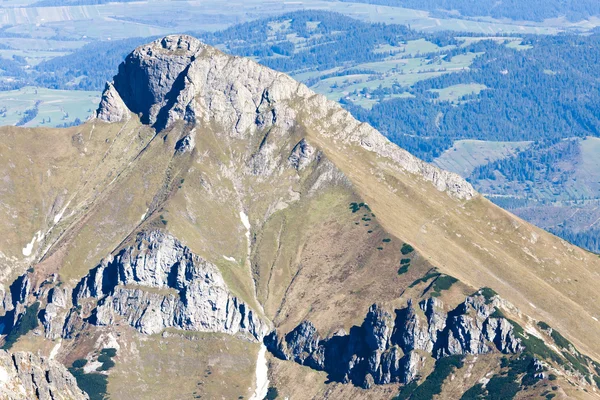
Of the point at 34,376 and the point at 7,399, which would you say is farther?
the point at 34,376

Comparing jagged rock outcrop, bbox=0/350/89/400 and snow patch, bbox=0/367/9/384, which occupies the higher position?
snow patch, bbox=0/367/9/384

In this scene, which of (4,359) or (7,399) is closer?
(7,399)

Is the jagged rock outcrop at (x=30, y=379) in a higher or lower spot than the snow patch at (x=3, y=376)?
lower

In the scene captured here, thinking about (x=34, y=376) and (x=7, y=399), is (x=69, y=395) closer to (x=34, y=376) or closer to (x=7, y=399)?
(x=34, y=376)

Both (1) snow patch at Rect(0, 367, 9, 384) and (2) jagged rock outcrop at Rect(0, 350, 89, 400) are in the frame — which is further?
(2) jagged rock outcrop at Rect(0, 350, 89, 400)

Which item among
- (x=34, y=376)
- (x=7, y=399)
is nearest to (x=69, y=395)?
(x=34, y=376)

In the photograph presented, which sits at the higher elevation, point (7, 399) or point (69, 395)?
point (7, 399)

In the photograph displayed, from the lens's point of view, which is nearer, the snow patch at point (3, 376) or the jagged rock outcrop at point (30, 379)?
the snow patch at point (3, 376)
